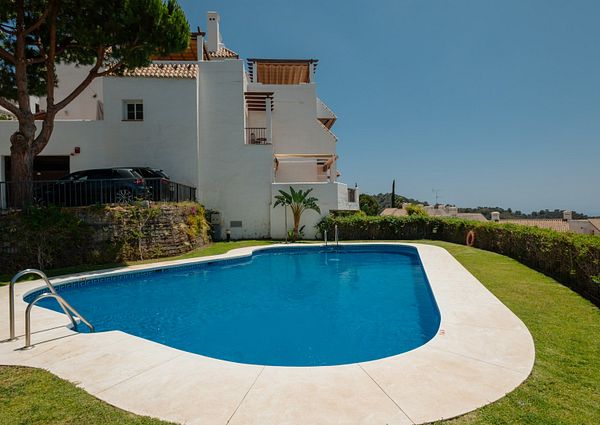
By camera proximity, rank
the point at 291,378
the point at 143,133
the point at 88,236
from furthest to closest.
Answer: the point at 143,133, the point at 88,236, the point at 291,378

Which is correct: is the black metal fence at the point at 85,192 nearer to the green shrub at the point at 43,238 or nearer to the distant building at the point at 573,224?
the green shrub at the point at 43,238

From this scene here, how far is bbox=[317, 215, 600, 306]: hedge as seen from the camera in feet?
24.6

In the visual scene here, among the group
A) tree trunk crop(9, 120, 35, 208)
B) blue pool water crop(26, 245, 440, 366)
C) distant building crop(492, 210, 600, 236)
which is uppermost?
tree trunk crop(9, 120, 35, 208)

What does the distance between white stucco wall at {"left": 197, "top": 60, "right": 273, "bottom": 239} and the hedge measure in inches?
205

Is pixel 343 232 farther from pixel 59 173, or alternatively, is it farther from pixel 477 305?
pixel 59 173

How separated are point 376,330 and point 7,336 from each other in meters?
6.58

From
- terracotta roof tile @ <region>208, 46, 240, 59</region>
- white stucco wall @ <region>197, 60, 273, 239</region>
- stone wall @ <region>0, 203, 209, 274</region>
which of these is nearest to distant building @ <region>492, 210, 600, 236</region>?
white stucco wall @ <region>197, 60, 273, 239</region>

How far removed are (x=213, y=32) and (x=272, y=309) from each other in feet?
83.4

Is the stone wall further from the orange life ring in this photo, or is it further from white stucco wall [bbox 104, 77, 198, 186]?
the orange life ring

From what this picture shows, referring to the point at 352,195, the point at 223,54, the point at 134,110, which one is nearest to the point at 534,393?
the point at 352,195

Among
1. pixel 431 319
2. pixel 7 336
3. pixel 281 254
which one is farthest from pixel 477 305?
pixel 281 254

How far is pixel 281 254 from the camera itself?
55.3ft

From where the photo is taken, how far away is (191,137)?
758 inches

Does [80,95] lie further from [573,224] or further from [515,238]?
[573,224]
